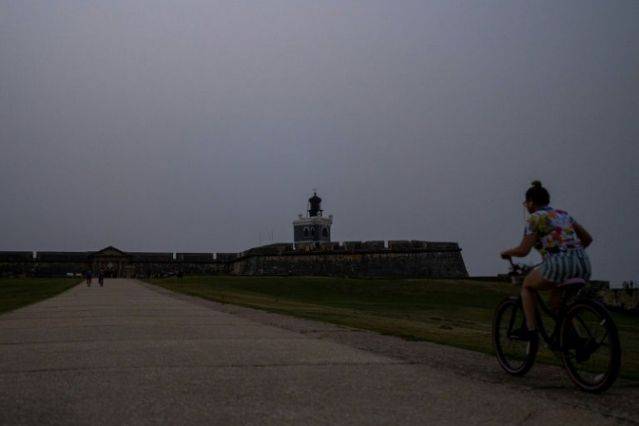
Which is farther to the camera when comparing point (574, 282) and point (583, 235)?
point (583, 235)

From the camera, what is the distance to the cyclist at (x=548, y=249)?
454 cm

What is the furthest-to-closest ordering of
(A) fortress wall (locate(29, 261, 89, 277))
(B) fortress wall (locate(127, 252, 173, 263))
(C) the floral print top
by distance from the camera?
(B) fortress wall (locate(127, 252, 173, 263)), (A) fortress wall (locate(29, 261, 89, 277)), (C) the floral print top

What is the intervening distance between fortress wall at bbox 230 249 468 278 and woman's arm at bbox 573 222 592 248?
5554cm

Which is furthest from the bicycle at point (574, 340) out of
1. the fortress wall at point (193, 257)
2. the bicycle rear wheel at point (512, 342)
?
the fortress wall at point (193, 257)

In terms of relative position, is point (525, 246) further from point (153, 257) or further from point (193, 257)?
point (153, 257)

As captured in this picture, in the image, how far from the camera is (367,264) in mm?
60750

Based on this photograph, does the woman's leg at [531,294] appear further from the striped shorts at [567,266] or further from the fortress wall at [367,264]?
the fortress wall at [367,264]

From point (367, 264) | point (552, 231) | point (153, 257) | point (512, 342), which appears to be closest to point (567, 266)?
point (552, 231)

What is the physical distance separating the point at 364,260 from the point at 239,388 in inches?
2245

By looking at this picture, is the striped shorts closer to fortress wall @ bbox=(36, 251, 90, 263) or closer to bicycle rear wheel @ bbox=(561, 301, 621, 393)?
bicycle rear wheel @ bbox=(561, 301, 621, 393)

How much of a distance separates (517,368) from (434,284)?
39948mm

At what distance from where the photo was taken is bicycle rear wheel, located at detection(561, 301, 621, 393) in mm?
4016

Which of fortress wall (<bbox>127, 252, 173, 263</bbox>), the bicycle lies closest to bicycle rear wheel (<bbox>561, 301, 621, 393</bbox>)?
the bicycle

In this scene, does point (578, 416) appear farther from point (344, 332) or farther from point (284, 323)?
point (284, 323)
